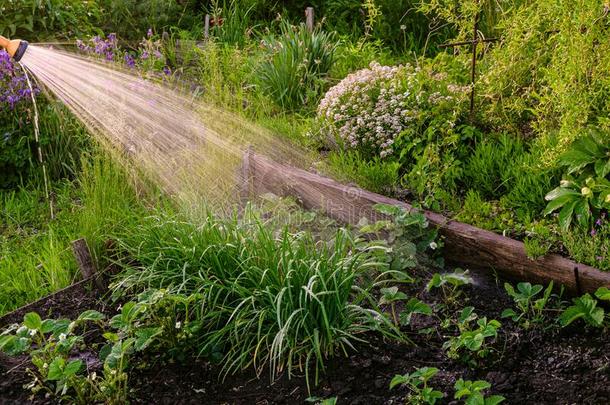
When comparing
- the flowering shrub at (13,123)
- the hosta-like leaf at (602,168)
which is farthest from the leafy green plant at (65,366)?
the flowering shrub at (13,123)

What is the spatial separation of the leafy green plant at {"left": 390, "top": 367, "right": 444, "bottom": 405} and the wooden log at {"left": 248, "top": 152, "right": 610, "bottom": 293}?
995 mm

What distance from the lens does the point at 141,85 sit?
621 cm

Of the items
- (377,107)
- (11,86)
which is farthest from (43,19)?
(377,107)

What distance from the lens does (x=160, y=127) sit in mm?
5863

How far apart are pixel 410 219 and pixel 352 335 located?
0.78 metres

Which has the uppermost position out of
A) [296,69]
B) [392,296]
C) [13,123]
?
[296,69]

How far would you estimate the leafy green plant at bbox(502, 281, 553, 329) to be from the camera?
371 cm

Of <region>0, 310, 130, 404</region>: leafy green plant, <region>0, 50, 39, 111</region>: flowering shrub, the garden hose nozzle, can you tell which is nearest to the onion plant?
<region>0, 310, 130, 404</region>: leafy green plant

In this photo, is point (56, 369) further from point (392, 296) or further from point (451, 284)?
point (451, 284)

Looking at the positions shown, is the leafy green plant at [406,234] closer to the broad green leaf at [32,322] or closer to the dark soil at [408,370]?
the dark soil at [408,370]

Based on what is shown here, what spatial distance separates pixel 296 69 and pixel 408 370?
3.46 metres

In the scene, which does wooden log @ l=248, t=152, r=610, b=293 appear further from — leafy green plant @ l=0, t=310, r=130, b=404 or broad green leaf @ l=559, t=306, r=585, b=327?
leafy green plant @ l=0, t=310, r=130, b=404

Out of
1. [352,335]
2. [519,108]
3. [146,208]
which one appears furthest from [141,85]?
[352,335]

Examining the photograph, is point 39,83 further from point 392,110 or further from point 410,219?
point 410,219
